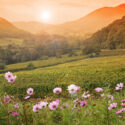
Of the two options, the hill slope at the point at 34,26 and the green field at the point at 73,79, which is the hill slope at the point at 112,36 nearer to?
the green field at the point at 73,79

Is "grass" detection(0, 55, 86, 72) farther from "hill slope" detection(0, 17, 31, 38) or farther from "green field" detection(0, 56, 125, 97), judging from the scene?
"green field" detection(0, 56, 125, 97)

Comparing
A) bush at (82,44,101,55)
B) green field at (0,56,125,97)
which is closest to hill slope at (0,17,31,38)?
bush at (82,44,101,55)

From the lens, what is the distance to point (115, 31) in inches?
445

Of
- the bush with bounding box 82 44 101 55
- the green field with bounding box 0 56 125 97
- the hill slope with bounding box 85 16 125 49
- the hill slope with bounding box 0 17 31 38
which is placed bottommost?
the green field with bounding box 0 56 125 97

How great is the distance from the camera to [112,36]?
11062 mm

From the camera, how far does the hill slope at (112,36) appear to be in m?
10.7

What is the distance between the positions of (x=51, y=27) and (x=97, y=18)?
11.0 feet

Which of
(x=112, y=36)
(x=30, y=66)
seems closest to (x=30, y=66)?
(x=30, y=66)

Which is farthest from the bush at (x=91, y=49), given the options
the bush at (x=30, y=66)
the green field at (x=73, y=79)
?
the bush at (x=30, y=66)

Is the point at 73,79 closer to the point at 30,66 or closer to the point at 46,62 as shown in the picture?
the point at 46,62

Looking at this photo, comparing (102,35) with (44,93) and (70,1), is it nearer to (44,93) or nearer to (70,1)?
(70,1)

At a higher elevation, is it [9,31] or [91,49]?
[9,31]

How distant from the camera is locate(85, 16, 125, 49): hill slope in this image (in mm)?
10741

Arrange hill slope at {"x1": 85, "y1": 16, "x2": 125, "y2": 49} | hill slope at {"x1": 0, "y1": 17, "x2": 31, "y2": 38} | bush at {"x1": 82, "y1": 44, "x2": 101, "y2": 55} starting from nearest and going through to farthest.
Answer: hill slope at {"x1": 85, "y1": 16, "x2": 125, "y2": 49} → bush at {"x1": 82, "y1": 44, "x2": 101, "y2": 55} → hill slope at {"x1": 0, "y1": 17, "x2": 31, "y2": 38}
